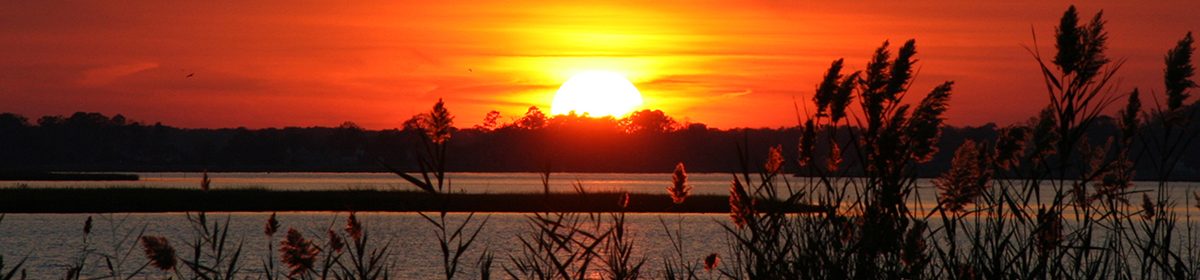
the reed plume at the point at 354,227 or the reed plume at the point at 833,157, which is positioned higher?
the reed plume at the point at 833,157

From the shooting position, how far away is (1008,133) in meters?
5.20

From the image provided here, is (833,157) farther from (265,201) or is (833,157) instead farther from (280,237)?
(265,201)

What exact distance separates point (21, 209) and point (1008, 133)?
49.8 metres

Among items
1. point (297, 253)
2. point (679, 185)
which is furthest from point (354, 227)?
point (679, 185)

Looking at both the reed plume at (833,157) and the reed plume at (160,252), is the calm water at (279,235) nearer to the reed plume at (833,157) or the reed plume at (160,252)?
the reed plume at (833,157)

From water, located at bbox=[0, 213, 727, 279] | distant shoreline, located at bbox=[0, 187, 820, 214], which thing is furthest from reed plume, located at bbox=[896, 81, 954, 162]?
distant shoreline, located at bbox=[0, 187, 820, 214]

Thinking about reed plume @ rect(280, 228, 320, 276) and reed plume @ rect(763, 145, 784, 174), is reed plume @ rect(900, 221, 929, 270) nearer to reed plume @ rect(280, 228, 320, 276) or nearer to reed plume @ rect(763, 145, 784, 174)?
reed plume @ rect(763, 145, 784, 174)

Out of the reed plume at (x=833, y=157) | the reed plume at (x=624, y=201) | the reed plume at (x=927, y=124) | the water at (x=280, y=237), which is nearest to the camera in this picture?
the reed plume at (x=927, y=124)

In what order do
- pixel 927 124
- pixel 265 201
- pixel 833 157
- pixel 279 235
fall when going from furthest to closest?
pixel 265 201 → pixel 279 235 → pixel 833 157 → pixel 927 124

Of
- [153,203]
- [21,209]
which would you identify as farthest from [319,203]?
[21,209]

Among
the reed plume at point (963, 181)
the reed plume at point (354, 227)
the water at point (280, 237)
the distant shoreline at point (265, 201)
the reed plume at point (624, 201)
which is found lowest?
the water at point (280, 237)

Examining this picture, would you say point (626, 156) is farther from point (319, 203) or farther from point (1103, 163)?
point (1103, 163)

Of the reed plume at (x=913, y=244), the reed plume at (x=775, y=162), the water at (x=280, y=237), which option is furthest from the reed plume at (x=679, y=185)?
the water at (x=280, y=237)

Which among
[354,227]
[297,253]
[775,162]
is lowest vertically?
[297,253]
